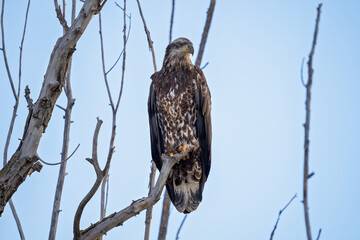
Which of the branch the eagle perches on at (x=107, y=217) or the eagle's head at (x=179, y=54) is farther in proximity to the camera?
the eagle's head at (x=179, y=54)

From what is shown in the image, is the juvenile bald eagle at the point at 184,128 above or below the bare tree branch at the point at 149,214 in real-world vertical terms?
above

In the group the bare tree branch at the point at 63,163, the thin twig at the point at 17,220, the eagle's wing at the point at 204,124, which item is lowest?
the thin twig at the point at 17,220

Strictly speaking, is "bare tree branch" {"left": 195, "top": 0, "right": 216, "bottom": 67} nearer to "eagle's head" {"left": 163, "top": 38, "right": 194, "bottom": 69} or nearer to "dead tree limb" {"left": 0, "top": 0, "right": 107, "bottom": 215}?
"eagle's head" {"left": 163, "top": 38, "right": 194, "bottom": 69}

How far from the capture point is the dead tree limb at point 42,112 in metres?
2.97

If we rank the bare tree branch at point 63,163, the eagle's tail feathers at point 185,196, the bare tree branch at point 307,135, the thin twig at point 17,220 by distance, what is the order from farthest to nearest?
1. the eagle's tail feathers at point 185,196
2. the bare tree branch at point 63,163
3. the thin twig at point 17,220
4. the bare tree branch at point 307,135

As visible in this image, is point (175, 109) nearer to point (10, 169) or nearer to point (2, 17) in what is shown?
point (2, 17)

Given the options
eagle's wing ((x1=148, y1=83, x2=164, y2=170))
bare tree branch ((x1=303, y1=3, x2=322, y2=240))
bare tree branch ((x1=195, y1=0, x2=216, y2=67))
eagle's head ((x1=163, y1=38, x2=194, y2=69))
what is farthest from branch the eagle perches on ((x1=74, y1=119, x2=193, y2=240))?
eagle's head ((x1=163, y1=38, x2=194, y2=69))

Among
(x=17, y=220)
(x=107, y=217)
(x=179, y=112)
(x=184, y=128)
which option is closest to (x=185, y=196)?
(x=184, y=128)

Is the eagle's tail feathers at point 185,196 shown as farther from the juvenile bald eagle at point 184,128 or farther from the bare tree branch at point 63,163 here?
the bare tree branch at point 63,163

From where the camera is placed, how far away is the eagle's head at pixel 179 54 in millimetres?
5582

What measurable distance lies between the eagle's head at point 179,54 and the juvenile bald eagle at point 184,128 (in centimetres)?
12

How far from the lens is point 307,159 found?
300 centimetres

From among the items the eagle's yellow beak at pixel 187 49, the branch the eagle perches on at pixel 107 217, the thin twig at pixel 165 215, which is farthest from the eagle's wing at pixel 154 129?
the branch the eagle perches on at pixel 107 217

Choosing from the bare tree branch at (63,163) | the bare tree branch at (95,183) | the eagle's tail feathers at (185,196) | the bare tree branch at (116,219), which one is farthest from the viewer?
the eagle's tail feathers at (185,196)
